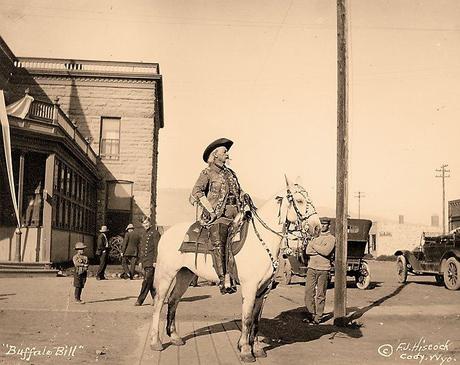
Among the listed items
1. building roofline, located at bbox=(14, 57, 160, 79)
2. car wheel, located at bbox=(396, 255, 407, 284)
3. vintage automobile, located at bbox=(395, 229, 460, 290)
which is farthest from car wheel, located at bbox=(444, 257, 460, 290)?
building roofline, located at bbox=(14, 57, 160, 79)

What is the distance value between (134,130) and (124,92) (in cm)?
252

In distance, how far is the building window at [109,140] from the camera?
32.7m

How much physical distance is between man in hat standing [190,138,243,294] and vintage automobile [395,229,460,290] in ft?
38.7

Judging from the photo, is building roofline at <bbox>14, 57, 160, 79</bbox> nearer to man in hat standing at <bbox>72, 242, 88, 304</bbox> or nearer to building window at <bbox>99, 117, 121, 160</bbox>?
building window at <bbox>99, 117, 121, 160</bbox>

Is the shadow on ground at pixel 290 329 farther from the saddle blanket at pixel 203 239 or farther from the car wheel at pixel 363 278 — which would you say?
the car wheel at pixel 363 278

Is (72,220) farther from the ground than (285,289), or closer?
farther from the ground

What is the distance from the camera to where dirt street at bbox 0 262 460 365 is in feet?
22.3

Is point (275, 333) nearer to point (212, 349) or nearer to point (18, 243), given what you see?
point (212, 349)

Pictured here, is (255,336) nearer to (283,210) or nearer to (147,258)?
(283,210)

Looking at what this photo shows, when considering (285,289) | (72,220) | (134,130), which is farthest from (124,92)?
(285,289)

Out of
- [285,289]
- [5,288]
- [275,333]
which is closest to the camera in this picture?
[275,333]

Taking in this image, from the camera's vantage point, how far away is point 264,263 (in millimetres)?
6930

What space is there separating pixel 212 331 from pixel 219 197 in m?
2.52
